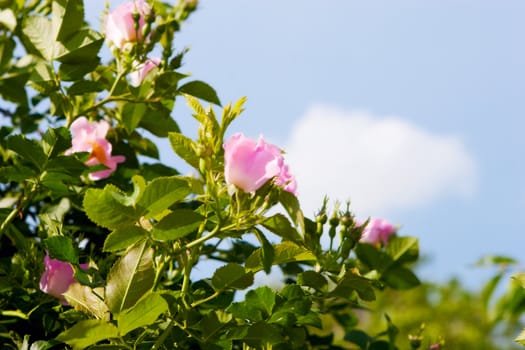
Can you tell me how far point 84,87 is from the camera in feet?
5.19

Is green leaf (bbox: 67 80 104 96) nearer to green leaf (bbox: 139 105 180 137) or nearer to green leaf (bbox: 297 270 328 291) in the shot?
green leaf (bbox: 139 105 180 137)

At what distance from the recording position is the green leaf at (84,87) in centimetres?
157

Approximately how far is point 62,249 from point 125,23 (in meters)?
0.56

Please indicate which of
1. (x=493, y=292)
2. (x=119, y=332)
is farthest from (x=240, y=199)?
(x=493, y=292)

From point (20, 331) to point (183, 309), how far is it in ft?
1.67

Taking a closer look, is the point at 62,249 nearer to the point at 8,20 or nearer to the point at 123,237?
the point at 123,237

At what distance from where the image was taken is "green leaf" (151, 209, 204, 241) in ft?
3.75

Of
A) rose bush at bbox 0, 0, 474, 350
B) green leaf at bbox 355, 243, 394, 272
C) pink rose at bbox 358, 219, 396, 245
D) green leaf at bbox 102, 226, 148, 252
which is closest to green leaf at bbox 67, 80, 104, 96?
rose bush at bbox 0, 0, 474, 350

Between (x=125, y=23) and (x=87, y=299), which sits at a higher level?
(x=125, y=23)

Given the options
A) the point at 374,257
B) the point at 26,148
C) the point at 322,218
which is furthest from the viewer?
the point at 374,257

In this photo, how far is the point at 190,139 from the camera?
3.91 feet

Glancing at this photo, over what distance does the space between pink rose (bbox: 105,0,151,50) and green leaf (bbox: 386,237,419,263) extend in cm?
68

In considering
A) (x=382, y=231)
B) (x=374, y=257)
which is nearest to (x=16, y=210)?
(x=374, y=257)

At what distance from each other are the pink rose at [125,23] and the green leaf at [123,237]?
0.62 m
